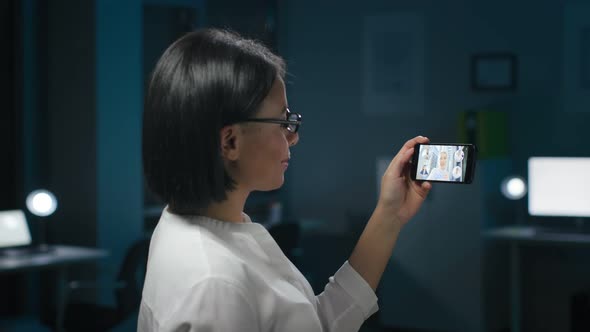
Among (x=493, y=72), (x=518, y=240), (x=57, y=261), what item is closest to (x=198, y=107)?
Result: (x=57, y=261)

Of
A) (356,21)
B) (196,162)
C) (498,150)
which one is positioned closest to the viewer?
(196,162)

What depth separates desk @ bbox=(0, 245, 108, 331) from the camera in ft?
13.8

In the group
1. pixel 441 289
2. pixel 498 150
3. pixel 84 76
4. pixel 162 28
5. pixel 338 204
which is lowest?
pixel 441 289

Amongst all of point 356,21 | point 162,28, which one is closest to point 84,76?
point 162,28

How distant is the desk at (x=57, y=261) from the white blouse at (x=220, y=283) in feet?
10.9

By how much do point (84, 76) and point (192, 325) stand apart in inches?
169

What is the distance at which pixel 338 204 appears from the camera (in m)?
6.30

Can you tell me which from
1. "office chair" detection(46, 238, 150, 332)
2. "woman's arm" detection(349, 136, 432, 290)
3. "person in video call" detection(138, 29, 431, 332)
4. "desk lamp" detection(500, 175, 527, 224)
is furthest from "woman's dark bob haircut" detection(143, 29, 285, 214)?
"desk lamp" detection(500, 175, 527, 224)

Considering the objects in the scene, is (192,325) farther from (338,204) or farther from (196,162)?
(338,204)

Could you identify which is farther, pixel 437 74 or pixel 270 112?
pixel 437 74

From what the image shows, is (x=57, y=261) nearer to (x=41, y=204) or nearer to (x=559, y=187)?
(x=41, y=204)

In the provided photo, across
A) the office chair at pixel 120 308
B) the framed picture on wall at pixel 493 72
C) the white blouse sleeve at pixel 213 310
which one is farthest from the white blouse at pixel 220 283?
the framed picture on wall at pixel 493 72

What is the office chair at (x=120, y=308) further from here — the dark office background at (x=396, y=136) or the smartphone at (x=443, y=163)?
the smartphone at (x=443, y=163)

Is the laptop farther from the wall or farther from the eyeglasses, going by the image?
the eyeglasses
